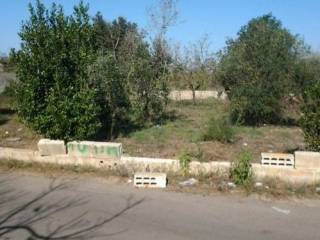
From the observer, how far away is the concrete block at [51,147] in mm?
8805

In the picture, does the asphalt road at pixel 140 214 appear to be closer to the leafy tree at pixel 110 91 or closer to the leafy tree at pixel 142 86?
the leafy tree at pixel 110 91

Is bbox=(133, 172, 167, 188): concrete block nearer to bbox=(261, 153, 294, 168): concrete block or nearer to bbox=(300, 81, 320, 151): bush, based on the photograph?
bbox=(261, 153, 294, 168): concrete block

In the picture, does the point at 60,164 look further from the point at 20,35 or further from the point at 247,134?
the point at 247,134

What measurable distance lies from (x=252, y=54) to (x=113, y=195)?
7.80 metres

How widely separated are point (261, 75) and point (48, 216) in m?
8.69

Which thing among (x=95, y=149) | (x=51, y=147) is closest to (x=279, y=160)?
(x=95, y=149)

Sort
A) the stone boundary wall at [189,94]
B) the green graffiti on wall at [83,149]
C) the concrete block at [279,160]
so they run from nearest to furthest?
the concrete block at [279,160], the green graffiti on wall at [83,149], the stone boundary wall at [189,94]

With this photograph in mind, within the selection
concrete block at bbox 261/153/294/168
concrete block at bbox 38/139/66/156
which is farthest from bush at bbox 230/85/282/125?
concrete block at bbox 38/139/66/156

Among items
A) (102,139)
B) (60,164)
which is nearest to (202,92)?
(102,139)

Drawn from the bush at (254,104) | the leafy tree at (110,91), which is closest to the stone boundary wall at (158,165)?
the leafy tree at (110,91)

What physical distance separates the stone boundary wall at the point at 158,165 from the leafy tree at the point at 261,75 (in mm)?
5630

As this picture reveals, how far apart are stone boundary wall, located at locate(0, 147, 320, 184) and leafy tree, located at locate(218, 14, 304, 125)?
5.63 metres

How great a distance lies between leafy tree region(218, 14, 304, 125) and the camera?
13086 mm

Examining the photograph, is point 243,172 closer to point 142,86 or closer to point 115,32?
point 142,86
